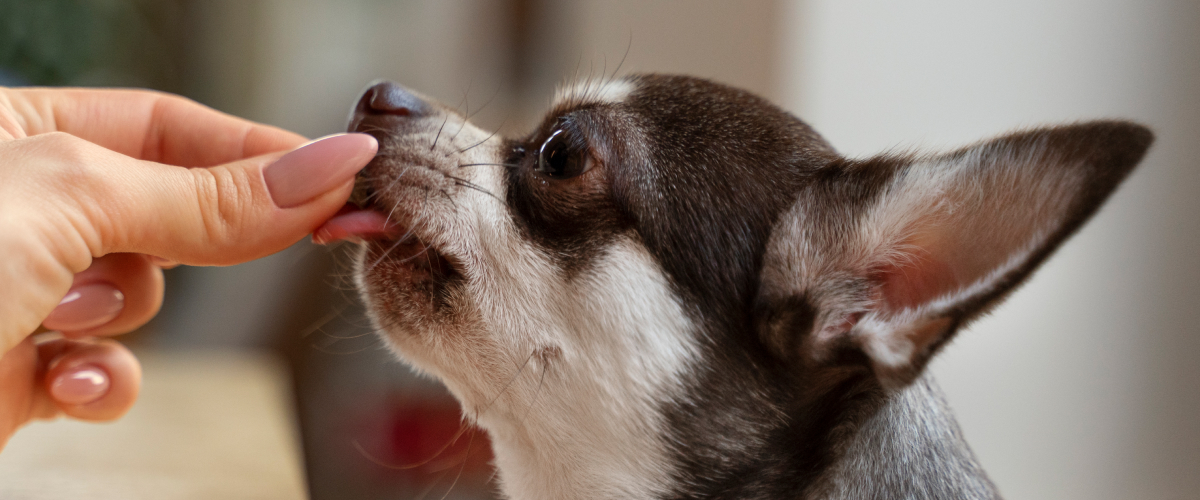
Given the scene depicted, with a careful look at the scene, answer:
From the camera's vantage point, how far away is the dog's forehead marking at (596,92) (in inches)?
45.1

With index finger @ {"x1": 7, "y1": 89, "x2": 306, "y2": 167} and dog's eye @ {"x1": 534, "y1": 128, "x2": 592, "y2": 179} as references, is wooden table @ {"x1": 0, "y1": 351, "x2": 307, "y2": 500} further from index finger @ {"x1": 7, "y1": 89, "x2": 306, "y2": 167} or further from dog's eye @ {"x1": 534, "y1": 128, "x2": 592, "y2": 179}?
dog's eye @ {"x1": 534, "y1": 128, "x2": 592, "y2": 179}

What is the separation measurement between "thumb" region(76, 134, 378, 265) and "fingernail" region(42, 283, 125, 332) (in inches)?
12.0

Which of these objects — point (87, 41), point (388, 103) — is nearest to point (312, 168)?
point (388, 103)

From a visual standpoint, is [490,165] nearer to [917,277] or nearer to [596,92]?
[596,92]

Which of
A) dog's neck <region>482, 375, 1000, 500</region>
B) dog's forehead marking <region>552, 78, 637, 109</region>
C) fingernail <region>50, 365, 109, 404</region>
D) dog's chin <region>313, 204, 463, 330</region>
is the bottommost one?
fingernail <region>50, 365, 109, 404</region>

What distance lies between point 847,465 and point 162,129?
1.23m

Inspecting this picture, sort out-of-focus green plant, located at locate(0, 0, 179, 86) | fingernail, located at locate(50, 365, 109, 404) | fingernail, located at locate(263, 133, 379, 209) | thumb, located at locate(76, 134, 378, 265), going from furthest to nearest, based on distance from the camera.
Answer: out-of-focus green plant, located at locate(0, 0, 179, 86), fingernail, located at locate(50, 365, 109, 404), fingernail, located at locate(263, 133, 379, 209), thumb, located at locate(76, 134, 378, 265)

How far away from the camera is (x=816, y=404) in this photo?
1.01 metres

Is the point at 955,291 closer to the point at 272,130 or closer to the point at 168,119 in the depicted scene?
the point at 272,130

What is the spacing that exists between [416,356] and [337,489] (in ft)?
3.92

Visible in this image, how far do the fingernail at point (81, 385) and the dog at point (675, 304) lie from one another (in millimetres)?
503

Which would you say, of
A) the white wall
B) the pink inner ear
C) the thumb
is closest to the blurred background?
the white wall

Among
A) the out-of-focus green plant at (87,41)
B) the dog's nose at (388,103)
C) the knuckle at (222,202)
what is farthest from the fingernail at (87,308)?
the out-of-focus green plant at (87,41)

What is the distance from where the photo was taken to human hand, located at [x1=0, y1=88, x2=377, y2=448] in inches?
31.7
